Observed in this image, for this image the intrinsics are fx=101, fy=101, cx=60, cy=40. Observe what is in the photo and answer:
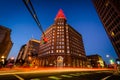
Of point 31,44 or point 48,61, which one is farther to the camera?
point 31,44

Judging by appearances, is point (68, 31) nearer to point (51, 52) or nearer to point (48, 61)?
point (51, 52)

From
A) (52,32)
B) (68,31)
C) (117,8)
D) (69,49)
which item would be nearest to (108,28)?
(117,8)

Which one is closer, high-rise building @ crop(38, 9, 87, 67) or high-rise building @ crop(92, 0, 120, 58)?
high-rise building @ crop(92, 0, 120, 58)

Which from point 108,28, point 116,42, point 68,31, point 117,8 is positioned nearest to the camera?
point 117,8

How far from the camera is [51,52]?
285ft

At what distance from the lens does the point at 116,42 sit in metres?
45.5

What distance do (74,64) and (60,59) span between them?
14.3 m

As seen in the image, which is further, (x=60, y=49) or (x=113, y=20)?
(x=60, y=49)

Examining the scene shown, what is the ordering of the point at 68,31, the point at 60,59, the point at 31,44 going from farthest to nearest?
1. the point at 31,44
2. the point at 68,31
3. the point at 60,59

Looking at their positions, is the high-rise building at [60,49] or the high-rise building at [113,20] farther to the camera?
the high-rise building at [60,49]

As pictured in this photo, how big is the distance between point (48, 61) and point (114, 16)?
2339 inches

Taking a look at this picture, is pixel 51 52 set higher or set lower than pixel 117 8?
lower

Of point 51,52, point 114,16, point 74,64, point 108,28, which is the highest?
point 114,16

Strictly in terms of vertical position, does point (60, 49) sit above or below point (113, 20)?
below
